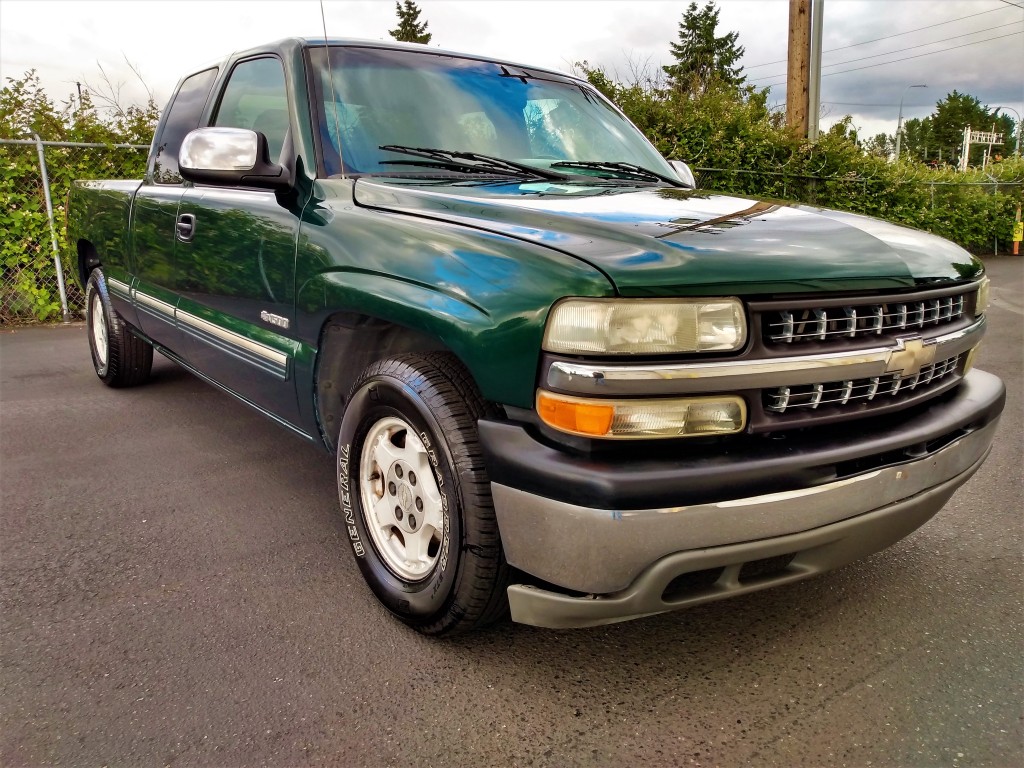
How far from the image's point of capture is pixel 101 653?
227cm

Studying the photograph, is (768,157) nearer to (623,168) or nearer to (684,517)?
(623,168)

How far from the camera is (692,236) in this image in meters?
1.96

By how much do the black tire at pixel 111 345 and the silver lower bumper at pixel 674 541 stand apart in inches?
151

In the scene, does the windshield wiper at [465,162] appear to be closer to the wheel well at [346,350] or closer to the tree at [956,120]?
the wheel well at [346,350]

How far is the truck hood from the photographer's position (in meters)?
1.81

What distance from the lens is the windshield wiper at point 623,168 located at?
3.10 metres

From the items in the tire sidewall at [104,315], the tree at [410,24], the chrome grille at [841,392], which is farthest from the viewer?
the tree at [410,24]

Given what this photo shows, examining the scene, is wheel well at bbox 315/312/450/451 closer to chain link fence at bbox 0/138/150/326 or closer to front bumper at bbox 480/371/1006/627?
front bumper at bbox 480/371/1006/627

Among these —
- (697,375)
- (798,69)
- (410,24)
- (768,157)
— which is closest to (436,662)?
(697,375)

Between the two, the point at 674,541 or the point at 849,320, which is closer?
the point at 674,541

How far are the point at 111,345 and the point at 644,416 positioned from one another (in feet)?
14.5

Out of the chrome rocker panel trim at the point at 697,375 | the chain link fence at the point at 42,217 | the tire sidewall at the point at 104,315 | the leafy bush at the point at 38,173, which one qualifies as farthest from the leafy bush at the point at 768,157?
the chrome rocker panel trim at the point at 697,375

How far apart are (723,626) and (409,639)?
95 cm

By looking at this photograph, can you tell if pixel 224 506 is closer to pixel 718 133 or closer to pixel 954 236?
pixel 718 133
